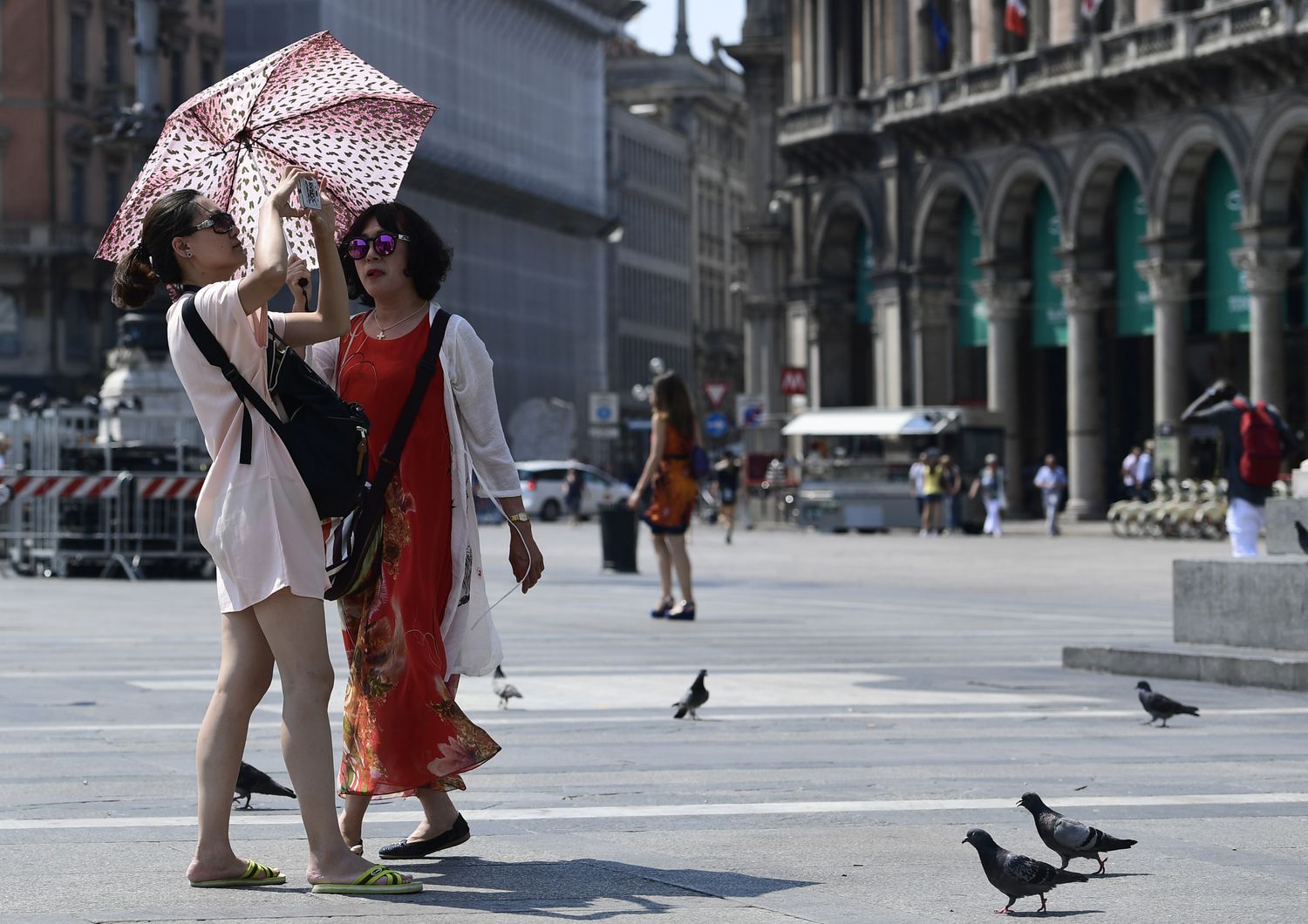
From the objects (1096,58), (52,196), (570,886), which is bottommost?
(570,886)

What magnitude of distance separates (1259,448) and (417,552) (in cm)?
1332

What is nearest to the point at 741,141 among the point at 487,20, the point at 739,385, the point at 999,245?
the point at 739,385

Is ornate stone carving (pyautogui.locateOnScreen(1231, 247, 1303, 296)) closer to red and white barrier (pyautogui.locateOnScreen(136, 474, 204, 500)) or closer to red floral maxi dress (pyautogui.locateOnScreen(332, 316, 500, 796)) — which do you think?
red and white barrier (pyautogui.locateOnScreen(136, 474, 204, 500))

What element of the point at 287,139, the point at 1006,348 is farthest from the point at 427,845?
the point at 1006,348

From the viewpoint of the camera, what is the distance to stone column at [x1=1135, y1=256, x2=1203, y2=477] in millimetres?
51125

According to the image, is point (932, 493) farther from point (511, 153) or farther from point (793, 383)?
point (511, 153)

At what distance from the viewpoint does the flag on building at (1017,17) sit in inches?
2148

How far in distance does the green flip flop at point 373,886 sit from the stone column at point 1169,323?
45.8m

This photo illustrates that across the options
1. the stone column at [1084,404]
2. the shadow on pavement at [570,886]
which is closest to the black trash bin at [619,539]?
the shadow on pavement at [570,886]

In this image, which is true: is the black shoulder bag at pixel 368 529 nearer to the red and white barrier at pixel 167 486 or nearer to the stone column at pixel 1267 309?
the red and white barrier at pixel 167 486

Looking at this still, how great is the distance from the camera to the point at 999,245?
56656mm

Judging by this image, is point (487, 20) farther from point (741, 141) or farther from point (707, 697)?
point (707, 697)

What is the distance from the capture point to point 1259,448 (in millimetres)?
19250

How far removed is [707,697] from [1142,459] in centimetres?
3886
